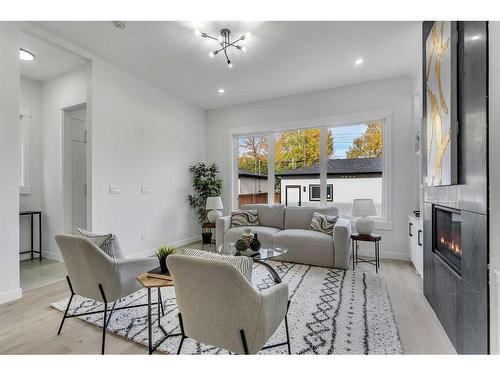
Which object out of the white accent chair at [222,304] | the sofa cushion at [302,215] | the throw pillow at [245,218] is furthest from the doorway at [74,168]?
the white accent chair at [222,304]

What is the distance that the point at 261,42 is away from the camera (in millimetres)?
3115

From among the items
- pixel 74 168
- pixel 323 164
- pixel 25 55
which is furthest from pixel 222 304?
pixel 25 55

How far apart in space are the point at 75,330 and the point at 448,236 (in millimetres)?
3123

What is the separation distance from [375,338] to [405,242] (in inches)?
105

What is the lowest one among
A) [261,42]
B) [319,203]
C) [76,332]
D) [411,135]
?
[76,332]

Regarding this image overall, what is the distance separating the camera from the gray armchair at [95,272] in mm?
1804

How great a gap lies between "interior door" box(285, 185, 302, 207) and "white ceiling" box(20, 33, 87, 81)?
3.90m

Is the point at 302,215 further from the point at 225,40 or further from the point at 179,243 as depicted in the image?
the point at 225,40

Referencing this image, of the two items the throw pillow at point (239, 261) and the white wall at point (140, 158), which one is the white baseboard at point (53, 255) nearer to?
the white wall at point (140, 158)

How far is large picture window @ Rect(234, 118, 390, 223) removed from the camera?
440 cm

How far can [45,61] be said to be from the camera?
3637 millimetres
